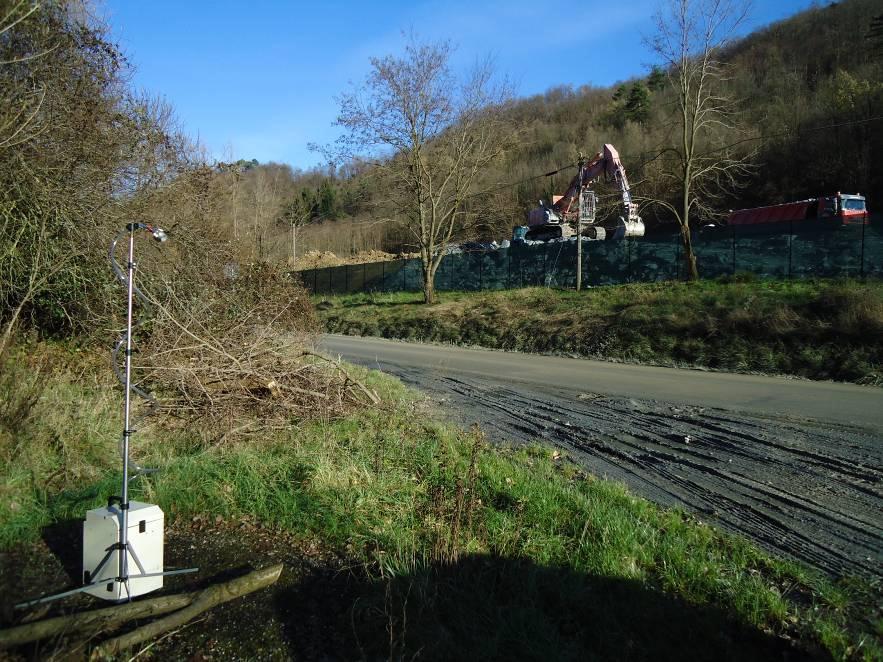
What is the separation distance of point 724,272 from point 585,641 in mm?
21593

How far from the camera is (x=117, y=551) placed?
3531 mm

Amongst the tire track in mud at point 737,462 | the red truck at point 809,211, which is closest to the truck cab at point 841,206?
the red truck at point 809,211

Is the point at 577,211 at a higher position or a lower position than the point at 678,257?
higher

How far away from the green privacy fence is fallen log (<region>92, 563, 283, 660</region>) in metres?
20.2

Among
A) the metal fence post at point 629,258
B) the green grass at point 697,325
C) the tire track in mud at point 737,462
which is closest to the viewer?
the tire track in mud at point 737,462

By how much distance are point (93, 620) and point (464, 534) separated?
87.3 inches

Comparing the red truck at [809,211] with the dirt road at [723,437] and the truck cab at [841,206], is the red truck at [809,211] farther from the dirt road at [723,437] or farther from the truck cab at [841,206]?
the dirt road at [723,437]

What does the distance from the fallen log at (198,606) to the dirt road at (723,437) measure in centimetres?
326

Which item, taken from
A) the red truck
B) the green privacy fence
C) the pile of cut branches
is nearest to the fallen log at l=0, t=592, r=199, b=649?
the pile of cut branches

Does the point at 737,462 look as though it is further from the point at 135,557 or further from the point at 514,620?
the point at 135,557

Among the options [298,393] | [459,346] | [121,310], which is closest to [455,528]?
[298,393]

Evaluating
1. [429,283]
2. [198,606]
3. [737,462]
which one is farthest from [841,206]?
[198,606]

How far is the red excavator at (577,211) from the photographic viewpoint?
95.5 feet

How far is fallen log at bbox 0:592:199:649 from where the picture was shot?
2.94 meters
